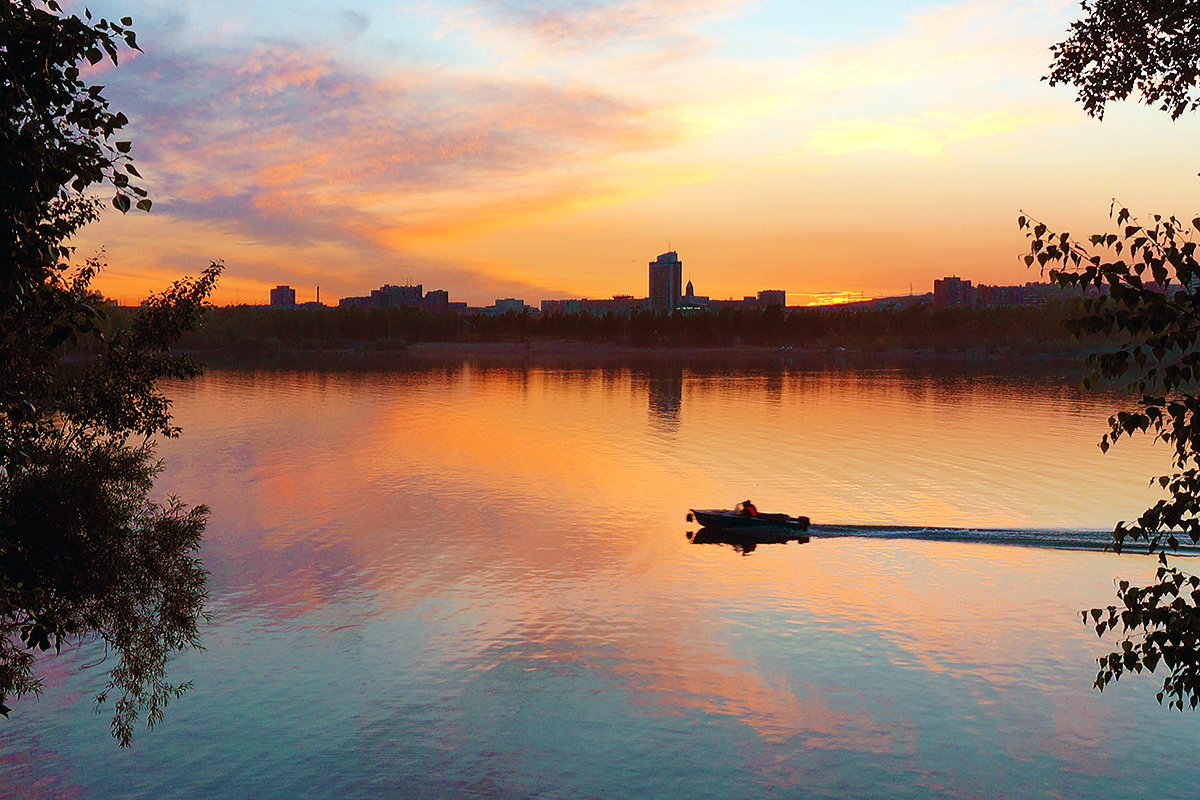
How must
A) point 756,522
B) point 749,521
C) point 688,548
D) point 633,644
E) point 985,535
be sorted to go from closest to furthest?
point 633,644 → point 688,548 → point 985,535 → point 756,522 → point 749,521

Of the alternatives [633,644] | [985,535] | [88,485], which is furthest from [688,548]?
[88,485]

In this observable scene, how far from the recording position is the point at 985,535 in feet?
167

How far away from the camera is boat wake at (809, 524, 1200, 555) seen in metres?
49.1

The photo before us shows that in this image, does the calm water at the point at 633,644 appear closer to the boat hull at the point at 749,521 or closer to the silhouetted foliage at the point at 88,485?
the boat hull at the point at 749,521

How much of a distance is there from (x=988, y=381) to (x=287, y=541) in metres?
148

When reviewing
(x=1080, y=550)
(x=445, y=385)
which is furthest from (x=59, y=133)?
(x=445, y=385)

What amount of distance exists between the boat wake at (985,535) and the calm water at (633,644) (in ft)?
0.86

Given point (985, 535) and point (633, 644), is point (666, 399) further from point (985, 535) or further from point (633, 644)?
point (633, 644)

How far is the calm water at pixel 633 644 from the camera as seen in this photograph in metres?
25.0

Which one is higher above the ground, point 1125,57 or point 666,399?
point 1125,57

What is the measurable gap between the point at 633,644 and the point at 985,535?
84.7 feet

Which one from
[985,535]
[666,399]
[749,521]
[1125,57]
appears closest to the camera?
[1125,57]

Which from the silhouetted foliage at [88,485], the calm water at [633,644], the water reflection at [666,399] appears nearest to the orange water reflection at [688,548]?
the calm water at [633,644]

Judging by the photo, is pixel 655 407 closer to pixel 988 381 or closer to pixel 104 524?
pixel 988 381
